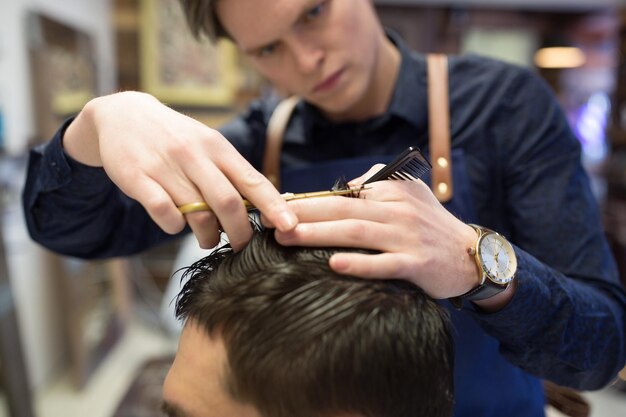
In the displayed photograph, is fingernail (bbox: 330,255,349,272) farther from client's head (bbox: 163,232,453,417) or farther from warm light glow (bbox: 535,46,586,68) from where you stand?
warm light glow (bbox: 535,46,586,68)

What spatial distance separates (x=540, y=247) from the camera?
1.03 m

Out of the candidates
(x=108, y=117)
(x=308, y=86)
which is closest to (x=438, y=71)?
(x=308, y=86)

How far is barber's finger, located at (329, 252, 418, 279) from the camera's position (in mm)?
586

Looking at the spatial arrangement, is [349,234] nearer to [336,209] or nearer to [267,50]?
[336,209]

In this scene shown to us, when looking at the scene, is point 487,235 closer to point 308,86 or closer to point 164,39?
point 308,86

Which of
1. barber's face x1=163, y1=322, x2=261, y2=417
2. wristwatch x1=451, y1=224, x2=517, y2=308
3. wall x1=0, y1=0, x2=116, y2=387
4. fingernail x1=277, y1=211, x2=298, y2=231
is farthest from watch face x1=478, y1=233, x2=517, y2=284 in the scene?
wall x1=0, y1=0, x2=116, y2=387

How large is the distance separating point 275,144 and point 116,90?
4.32 feet

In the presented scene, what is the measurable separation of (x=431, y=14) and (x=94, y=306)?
14.7 ft

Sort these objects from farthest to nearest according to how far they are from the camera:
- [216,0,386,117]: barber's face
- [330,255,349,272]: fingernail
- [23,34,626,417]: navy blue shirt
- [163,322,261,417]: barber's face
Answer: [216,0,386,117]: barber's face < [23,34,626,417]: navy blue shirt < [163,322,261,417]: barber's face < [330,255,349,272]: fingernail

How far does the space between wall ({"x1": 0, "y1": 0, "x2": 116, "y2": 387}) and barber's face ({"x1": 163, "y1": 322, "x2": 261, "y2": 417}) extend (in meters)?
2.31

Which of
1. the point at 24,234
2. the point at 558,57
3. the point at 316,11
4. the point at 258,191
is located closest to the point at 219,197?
the point at 258,191

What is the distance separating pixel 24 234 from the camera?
10.1 feet

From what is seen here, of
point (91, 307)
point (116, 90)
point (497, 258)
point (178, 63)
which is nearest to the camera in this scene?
point (497, 258)

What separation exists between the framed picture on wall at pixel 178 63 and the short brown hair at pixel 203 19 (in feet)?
11.0
